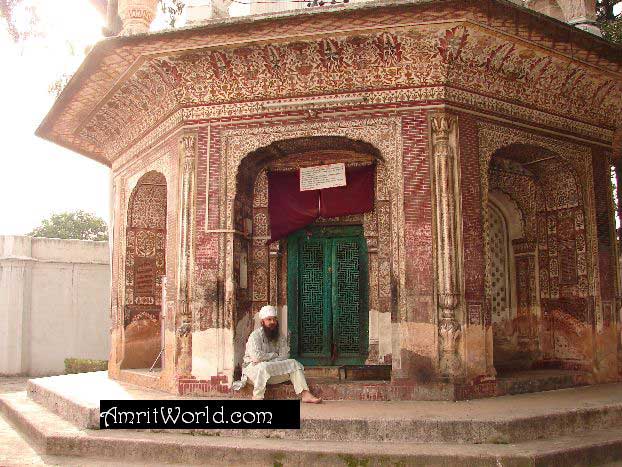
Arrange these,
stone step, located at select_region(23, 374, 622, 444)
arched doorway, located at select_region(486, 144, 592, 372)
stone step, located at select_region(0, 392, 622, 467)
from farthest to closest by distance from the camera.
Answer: arched doorway, located at select_region(486, 144, 592, 372), stone step, located at select_region(23, 374, 622, 444), stone step, located at select_region(0, 392, 622, 467)

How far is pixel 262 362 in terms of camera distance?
6.84 meters

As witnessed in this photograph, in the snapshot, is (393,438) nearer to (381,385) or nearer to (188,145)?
(381,385)

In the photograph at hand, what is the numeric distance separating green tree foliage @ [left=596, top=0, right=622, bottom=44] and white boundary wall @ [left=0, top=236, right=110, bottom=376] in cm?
1332

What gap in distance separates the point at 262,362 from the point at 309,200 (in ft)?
8.87

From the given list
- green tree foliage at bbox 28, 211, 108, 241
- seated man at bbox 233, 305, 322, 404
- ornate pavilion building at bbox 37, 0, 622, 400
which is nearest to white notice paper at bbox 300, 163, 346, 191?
ornate pavilion building at bbox 37, 0, 622, 400

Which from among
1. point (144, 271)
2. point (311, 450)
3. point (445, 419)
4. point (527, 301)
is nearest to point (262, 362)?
point (311, 450)

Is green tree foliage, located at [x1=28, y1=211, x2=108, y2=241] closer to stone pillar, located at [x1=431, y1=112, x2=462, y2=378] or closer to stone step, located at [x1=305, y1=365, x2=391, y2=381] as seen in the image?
stone step, located at [x1=305, y1=365, x2=391, y2=381]

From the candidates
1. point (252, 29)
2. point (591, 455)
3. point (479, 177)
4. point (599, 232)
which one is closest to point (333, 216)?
point (479, 177)

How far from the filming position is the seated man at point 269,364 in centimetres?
677

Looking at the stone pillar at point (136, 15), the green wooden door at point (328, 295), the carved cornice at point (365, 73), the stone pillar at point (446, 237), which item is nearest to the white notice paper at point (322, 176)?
the green wooden door at point (328, 295)

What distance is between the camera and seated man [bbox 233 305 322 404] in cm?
677

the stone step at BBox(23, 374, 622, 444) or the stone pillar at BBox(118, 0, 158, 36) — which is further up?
the stone pillar at BBox(118, 0, 158, 36)

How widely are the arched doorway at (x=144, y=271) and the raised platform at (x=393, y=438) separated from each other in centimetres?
292

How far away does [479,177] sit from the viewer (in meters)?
7.49
